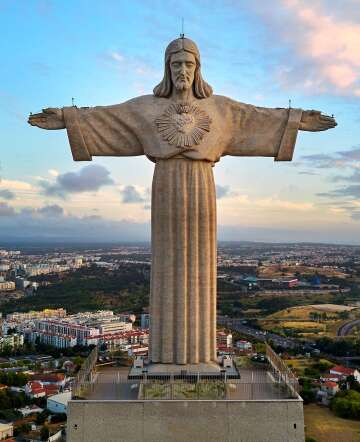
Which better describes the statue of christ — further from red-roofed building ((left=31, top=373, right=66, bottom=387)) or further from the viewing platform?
red-roofed building ((left=31, top=373, right=66, bottom=387))

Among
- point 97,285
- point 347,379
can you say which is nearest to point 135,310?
point 97,285

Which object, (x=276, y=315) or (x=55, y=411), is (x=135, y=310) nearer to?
(x=276, y=315)

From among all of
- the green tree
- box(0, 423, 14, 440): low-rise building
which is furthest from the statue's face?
box(0, 423, 14, 440): low-rise building

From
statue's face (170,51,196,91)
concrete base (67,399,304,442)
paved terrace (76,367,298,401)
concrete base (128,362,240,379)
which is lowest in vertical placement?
concrete base (67,399,304,442)

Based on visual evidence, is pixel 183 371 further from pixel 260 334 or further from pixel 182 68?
pixel 260 334

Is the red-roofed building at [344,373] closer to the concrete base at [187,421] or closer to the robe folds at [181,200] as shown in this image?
the robe folds at [181,200]

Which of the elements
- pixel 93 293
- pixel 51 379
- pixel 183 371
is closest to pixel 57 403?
pixel 51 379

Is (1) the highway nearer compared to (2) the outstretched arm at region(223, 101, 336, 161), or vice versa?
(2) the outstretched arm at region(223, 101, 336, 161)

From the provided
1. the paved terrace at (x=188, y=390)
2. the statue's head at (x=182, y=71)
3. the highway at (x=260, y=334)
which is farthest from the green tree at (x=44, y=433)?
the statue's head at (x=182, y=71)
